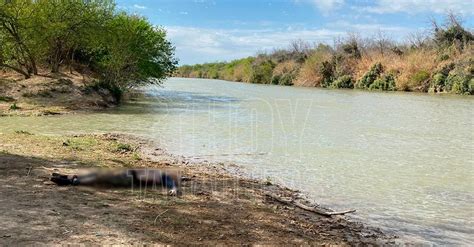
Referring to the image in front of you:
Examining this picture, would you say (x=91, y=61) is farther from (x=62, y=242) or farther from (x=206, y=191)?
(x=62, y=242)

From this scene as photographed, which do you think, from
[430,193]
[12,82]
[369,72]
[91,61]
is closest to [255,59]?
[369,72]

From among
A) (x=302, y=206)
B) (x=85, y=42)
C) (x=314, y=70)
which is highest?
(x=85, y=42)

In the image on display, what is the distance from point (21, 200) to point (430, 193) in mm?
7126

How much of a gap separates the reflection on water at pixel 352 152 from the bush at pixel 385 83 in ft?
108

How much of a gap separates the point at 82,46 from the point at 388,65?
4138 centimetres

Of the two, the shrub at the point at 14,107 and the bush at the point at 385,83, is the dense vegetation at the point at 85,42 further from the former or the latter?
the bush at the point at 385,83

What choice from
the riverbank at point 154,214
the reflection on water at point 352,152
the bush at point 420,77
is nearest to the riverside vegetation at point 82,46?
the reflection on water at point 352,152

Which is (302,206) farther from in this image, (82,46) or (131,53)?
(82,46)

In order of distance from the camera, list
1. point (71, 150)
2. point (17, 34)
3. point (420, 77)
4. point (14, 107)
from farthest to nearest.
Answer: point (420, 77) → point (17, 34) → point (14, 107) → point (71, 150)

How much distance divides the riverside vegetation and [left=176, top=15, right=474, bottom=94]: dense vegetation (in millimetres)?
9965

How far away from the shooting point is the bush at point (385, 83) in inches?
2267

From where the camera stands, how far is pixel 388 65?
60.2 metres

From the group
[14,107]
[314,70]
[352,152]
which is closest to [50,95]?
[14,107]

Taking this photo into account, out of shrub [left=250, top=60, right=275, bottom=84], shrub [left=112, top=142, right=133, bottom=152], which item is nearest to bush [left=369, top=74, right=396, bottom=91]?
shrub [left=250, top=60, right=275, bottom=84]
